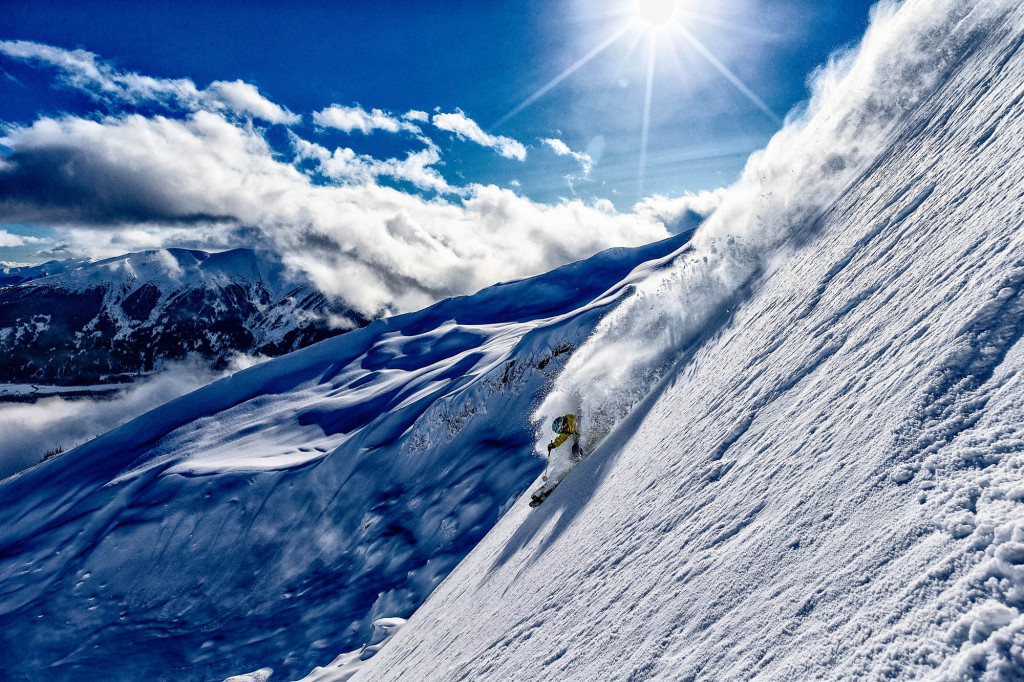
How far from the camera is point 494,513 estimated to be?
23859 millimetres

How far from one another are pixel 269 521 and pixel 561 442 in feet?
92.2

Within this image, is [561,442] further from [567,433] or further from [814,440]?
[814,440]

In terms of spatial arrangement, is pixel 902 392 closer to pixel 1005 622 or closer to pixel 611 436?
pixel 1005 622

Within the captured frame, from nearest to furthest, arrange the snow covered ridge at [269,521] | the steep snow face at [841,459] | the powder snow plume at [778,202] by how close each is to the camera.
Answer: the steep snow face at [841,459] < the powder snow plume at [778,202] < the snow covered ridge at [269,521]

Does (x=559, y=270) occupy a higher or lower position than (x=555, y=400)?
higher

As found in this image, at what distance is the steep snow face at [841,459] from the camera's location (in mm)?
2111

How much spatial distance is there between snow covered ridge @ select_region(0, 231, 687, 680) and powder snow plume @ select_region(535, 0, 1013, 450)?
6.35 metres

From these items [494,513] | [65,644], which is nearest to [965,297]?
[494,513]

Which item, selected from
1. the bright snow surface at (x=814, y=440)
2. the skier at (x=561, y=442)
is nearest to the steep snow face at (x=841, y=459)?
the bright snow surface at (x=814, y=440)

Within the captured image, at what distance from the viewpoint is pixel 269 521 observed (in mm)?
32469

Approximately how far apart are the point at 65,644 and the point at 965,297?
1564 inches

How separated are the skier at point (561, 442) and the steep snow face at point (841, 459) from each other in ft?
3.69

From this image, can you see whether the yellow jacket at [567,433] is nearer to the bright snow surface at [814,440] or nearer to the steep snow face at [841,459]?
the bright snow surface at [814,440]

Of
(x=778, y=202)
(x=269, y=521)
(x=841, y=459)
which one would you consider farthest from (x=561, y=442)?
(x=269, y=521)
